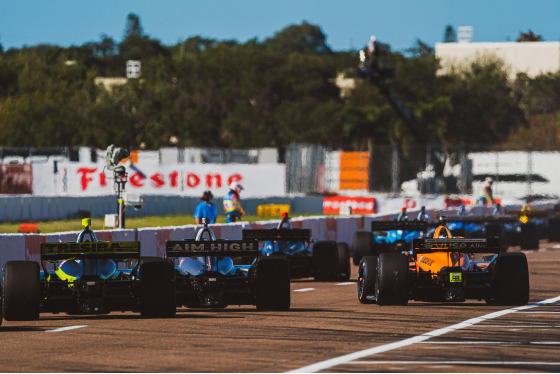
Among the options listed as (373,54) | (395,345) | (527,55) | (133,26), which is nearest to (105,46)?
(133,26)

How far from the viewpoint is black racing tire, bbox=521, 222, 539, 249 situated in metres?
34.7

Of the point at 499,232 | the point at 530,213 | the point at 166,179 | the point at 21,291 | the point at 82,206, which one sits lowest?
the point at 21,291

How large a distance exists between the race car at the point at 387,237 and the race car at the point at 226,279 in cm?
1024

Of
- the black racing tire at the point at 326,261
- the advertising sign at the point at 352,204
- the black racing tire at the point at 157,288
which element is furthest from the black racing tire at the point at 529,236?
the black racing tire at the point at 157,288

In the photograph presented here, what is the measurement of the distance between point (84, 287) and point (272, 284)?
8.15 ft

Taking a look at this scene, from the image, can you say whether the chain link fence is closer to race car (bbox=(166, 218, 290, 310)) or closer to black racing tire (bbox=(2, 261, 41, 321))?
race car (bbox=(166, 218, 290, 310))

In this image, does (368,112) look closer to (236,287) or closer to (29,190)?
(29,190)

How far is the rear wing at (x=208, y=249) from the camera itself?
1641 cm

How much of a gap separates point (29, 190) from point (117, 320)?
1323 inches

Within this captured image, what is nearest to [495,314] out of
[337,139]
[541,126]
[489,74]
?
[337,139]

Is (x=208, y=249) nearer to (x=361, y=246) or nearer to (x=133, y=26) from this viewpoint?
(x=361, y=246)

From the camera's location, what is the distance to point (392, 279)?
1678 cm

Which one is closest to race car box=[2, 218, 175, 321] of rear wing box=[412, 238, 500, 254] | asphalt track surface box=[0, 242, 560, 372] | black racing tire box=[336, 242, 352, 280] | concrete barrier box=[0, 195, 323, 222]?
asphalt track surface box=[0, 242, 560, 372]

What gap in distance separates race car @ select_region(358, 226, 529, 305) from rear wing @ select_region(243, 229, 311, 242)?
18.1 ft
